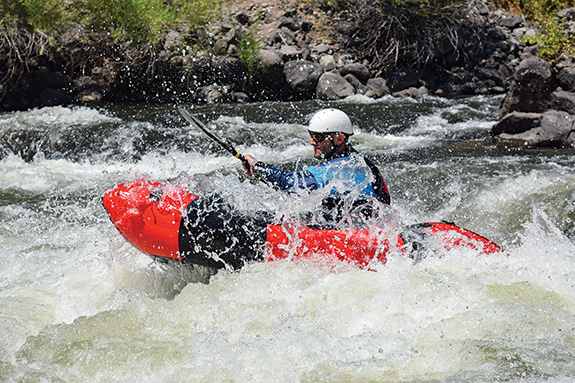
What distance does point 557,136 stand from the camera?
716 centimetres

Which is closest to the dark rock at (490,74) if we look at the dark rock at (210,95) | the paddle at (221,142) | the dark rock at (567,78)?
the dark rock at (567,78)

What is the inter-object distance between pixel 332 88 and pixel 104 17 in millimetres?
4239

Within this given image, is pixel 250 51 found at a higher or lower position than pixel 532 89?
lower

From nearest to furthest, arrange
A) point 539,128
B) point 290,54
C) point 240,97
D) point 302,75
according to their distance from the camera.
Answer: point 539,128 → point 240,97 → point 302,75 → point 290,54

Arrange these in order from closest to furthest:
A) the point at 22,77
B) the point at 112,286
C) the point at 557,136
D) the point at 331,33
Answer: the point at 112,286, the point at 557,136, the point at 22,77, the point at 331,33

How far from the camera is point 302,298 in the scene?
3537mm

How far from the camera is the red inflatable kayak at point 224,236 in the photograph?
12.1 ft

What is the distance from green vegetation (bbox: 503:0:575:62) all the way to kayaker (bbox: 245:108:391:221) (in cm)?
739

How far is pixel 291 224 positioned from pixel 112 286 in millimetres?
1355

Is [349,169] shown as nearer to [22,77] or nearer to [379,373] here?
[379,373]

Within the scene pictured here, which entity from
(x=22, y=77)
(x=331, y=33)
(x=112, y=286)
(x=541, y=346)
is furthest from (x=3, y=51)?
(x=541, y=346)

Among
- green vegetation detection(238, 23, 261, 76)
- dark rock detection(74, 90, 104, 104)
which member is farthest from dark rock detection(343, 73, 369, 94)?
dark rock detection(74, 90, 104, 104)

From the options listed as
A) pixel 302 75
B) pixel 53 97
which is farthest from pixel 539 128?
pixel 53 97

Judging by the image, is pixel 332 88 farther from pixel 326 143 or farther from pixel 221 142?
pixel 326 143
